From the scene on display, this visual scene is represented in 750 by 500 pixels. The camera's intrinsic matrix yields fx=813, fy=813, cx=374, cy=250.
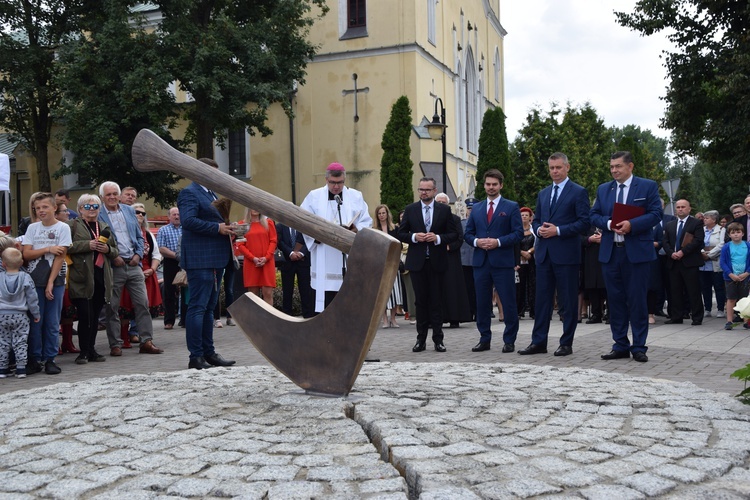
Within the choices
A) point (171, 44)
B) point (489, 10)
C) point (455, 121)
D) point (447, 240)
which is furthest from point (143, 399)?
point (489, 10)

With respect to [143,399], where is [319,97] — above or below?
above

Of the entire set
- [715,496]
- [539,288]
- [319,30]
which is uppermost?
[319,30]

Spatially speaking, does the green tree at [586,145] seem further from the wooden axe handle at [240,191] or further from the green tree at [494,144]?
the wooden axe handle at [240,191]

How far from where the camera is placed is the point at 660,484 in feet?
12.3

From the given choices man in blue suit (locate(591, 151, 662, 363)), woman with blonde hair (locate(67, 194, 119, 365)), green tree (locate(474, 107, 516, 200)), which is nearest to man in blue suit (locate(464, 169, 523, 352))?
man in blue suit (locate(591, 151, 662, 363))

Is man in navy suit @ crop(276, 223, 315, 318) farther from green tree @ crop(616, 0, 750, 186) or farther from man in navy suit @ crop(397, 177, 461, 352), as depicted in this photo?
green tree @ crop(616, 0, 750, 186)

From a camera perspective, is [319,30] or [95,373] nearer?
[95,373]

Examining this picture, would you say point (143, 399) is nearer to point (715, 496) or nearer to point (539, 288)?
point (715, 496)

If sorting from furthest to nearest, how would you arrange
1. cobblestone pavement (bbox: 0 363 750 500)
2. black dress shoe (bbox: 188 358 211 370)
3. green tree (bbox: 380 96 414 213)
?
green tree (bbox: 380 96 414 213), black dress shoe (bbox: 188 358 211 370), cobblestone pavement (bbox: 0 363 750 500)

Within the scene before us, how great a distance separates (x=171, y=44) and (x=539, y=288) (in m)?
21.9

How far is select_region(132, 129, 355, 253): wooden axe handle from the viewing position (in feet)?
18.8

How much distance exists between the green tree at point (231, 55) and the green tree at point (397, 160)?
13.6ft

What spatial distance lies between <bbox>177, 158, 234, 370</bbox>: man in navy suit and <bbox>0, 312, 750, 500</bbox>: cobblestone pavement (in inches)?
31.0

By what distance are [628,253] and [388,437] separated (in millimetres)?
5198
